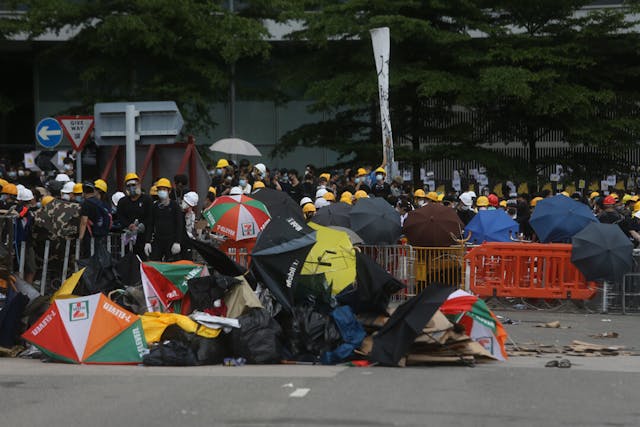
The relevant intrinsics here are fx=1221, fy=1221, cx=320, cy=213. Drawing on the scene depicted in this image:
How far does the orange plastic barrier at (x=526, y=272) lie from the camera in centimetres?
1914

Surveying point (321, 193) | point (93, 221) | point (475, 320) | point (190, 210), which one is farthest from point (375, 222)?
point (475, 320)

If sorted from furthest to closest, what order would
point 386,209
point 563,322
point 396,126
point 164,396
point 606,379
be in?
point 396,126 → point 386,209 → point 563,322 → point 606,379 → point 164,396

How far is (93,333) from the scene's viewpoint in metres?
13.3

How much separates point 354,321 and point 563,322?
17.9 ft

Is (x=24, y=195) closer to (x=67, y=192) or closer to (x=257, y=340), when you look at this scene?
(x=67, y=192)

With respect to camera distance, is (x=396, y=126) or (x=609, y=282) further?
(x=396, y=126)

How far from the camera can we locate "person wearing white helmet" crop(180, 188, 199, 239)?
19.4m

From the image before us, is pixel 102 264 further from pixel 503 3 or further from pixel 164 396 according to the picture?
pixel 503 3

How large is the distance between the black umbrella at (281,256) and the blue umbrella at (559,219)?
23.0 ft

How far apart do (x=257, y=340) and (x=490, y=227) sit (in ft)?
25.9

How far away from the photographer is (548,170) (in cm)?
4084

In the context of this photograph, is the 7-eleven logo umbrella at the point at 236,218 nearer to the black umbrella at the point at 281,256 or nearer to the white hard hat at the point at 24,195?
the black umbrella at the point at 281,256

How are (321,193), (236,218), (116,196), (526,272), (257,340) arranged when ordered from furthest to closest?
1. (321,193)
2. (116,196)
3. (526,272)
4. (236,218)
5. (257,340)

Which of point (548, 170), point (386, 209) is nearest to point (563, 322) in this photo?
point (386, 209)
